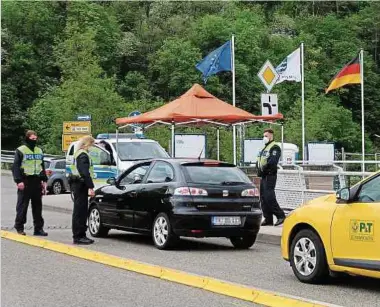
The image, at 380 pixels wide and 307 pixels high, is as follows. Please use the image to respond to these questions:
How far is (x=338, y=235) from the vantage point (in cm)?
859

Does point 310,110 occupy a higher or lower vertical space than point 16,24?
lower

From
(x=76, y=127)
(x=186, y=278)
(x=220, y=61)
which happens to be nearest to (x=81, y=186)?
(x=186, y=278)

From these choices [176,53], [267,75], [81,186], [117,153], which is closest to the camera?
[81,186]

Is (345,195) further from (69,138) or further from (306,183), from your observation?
(69,138)

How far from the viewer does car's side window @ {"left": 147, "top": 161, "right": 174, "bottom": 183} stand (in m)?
12.5

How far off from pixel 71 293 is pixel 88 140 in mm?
5182

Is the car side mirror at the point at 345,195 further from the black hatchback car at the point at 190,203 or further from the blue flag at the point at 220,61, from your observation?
the blue flag at the point at 220,61

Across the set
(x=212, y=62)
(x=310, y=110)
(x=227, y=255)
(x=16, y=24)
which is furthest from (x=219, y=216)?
(x=16, y=24)

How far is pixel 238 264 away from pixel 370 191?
2946mm

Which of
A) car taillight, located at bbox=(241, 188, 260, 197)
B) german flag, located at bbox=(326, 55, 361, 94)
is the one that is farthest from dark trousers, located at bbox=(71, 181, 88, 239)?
german flag, located at bbox=(326, 55, 361, 94)

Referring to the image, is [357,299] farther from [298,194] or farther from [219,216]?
[298,194]

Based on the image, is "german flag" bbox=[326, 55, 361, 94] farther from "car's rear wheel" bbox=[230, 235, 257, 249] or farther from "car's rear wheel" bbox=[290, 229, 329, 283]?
"car's rear wheel" bbox=[290, 229, 329, 283]

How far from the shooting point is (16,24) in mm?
79750

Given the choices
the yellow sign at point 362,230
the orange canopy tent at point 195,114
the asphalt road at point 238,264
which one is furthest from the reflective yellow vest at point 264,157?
the yellow sign at point 362,230
